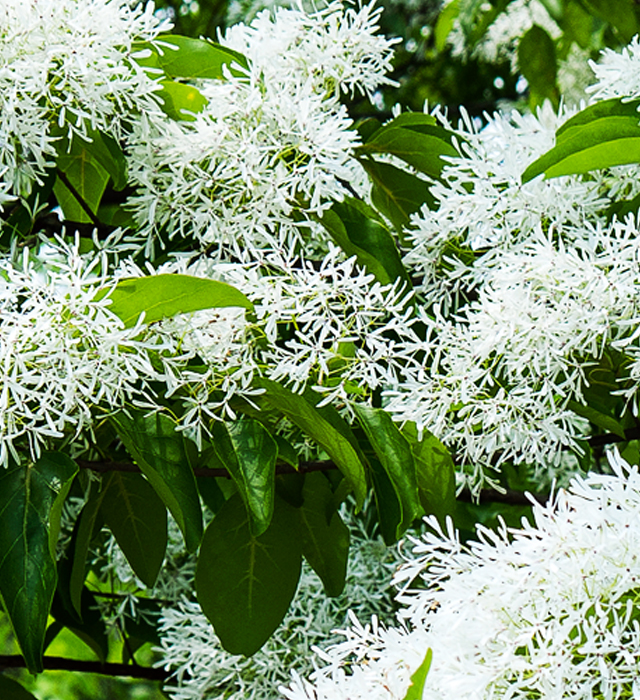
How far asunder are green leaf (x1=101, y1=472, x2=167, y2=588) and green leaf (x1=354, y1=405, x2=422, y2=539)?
0.19 metres

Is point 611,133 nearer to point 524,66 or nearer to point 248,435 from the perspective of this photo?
point 248,435

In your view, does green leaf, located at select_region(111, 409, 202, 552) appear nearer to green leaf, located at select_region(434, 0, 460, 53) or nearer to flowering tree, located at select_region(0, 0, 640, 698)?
flowering tree, located at select_region(0, 0, 640, 698)

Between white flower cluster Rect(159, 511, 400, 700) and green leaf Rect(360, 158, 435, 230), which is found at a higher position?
green leaf Rect(360, 158, 435, 230)

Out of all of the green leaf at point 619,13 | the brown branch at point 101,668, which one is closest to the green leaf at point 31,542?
the brown branch at point 101,668

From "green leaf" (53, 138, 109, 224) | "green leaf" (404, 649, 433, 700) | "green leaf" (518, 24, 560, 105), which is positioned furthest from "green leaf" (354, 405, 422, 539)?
"green leaf" (518, 24, 560, 105)

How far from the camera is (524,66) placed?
210 cm

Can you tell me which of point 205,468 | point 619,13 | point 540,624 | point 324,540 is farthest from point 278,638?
point 619,13

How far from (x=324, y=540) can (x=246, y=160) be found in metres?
0.30

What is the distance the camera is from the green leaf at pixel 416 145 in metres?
0.90

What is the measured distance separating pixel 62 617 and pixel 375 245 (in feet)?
1.48

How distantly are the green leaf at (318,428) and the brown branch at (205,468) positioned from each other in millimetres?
40

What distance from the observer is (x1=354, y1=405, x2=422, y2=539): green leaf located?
684mm

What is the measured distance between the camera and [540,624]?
0.51 m

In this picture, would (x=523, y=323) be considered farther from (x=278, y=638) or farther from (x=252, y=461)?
(x=278, y=638)
